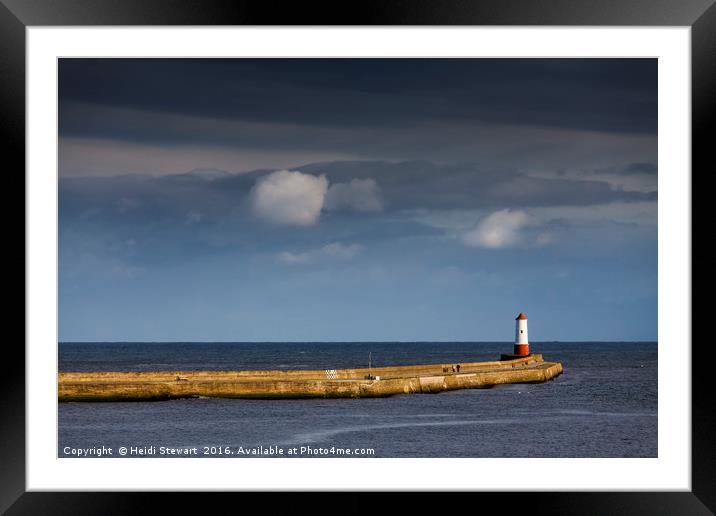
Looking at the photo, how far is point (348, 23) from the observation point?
5406mm

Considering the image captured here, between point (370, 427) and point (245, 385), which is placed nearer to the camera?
point (370, 427)

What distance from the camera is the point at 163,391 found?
81.4 feet

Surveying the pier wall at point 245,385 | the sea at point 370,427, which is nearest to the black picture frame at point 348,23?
the sea at point 370,427

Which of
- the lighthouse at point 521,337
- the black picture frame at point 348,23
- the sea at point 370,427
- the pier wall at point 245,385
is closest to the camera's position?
the black picture frame at point 348,23

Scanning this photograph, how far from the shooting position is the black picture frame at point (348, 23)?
5.37 metres

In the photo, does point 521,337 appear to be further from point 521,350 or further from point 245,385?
point 245,385

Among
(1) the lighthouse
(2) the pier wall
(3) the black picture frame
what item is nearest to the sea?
(2) the pier wall

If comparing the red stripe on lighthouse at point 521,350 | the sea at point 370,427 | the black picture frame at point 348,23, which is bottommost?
the sea at point 370,427

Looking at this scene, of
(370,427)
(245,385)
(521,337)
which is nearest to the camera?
(370,427)

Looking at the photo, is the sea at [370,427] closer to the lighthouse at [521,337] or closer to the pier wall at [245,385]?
the pier wall at [245,385]

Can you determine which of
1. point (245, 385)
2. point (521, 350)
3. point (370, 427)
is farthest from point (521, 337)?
point (370, 427)

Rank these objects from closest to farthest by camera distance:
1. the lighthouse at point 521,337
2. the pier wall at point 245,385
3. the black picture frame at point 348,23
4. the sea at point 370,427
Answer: the black picture frame at point 348,23 < the sea at point 370,427 < the pier wall at point 245,385 < the lighthouse at point 521,337

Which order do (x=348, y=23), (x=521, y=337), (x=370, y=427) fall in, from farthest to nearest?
(x=521, y=337) → (x=370, y=427) → (x=348, y=23)

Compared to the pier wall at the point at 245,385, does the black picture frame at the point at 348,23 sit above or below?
above
